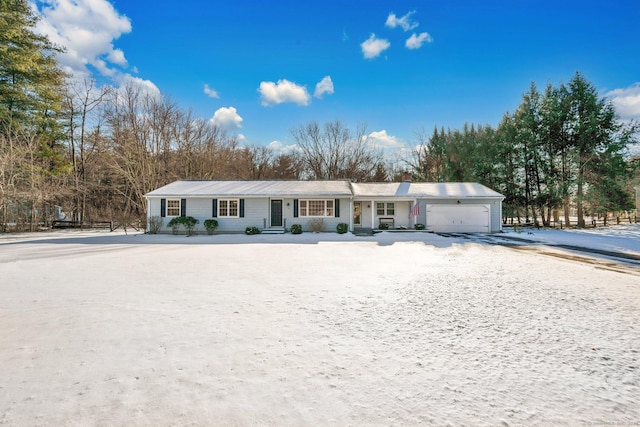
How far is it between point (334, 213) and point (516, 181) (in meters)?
19.1

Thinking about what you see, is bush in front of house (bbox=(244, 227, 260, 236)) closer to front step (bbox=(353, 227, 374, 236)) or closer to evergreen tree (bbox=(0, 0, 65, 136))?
front step (bbox=(353, 227, 374, 236))

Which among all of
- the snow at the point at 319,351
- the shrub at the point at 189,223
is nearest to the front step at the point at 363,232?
the shrub at the point at 189,223

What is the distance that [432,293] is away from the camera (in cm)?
588

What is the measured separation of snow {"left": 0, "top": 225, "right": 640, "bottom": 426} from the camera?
2.39 m

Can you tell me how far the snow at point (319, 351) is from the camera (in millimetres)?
2387

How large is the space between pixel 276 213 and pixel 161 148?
57.8ft

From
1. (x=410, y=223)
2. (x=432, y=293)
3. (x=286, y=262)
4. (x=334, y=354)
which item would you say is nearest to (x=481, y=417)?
(x=334, y=354)

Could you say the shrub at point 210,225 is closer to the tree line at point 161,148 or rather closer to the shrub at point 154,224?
the shrub at point 154,224

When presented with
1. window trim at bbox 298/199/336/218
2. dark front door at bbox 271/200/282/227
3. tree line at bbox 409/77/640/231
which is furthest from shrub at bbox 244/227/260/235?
tree line at bbox 409/77/640/231

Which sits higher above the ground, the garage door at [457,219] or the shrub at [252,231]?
the garage door at [457,219]

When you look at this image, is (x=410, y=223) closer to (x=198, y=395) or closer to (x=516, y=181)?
(x=516, y=181)

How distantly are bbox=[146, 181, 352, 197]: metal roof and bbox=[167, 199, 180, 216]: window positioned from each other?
53 centimetres

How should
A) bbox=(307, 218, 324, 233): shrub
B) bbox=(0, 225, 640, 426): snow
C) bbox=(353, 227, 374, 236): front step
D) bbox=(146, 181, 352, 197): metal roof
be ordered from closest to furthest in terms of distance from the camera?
1. bbox=(0, 225, 640, 426): snow
2. bbox=(353, 227, 374, 236): front step
3. bbox=(146, 181, 352, 197): metal roof
4. bbox=(307, 218, 324, 233): shrub

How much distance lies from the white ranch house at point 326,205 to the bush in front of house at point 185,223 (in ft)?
1.87
